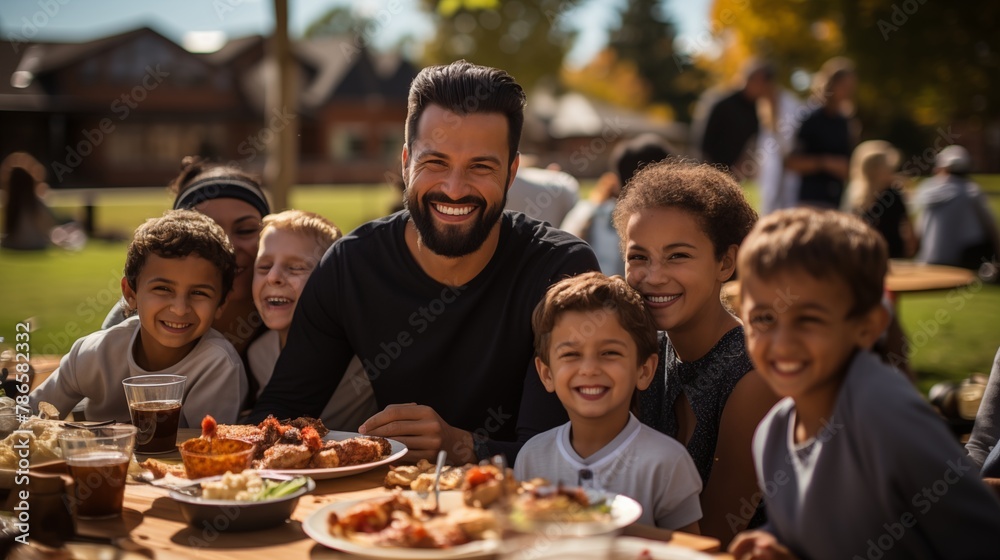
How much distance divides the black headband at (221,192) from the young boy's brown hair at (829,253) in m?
3.07

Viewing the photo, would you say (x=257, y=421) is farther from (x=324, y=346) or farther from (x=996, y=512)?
(x=996, y=512)

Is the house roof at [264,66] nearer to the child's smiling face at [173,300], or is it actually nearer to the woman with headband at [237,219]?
the woman with headband at [237,219]

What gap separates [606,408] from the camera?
2.61 m

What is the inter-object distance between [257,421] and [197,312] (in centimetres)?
48

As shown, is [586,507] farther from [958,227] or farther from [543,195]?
[958,227]

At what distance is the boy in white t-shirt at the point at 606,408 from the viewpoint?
2.50 meters

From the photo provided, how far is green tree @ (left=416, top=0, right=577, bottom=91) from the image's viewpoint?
Result: 44281 millimetres

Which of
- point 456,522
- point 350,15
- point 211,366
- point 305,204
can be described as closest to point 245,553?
point 456,522

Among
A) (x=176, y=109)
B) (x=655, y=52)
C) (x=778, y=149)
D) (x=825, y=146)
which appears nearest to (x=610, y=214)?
(x=825, y=146)

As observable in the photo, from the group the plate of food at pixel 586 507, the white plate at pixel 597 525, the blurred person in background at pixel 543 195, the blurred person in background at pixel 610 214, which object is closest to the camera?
the white plate at pixel 597 525

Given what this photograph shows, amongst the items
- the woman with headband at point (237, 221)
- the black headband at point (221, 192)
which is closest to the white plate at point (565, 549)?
the woman with headband at point (237, 221)

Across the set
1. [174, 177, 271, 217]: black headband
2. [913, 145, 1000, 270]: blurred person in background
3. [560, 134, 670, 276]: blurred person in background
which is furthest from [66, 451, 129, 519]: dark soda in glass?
[913, 145, 1000, 270]: blurred person in background

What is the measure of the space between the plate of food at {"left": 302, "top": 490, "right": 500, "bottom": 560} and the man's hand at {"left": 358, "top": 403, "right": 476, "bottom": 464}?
64cm

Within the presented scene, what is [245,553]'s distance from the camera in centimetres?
211
